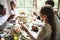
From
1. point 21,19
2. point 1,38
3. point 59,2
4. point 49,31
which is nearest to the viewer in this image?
point 49,31

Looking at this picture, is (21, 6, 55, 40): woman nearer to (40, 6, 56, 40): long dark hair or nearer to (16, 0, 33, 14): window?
(40, 6, 56, 40): long dark hair

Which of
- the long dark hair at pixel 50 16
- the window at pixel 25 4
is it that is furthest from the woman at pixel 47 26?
the window at pixel 25 4

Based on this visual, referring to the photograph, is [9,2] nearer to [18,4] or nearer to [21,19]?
[18,4]

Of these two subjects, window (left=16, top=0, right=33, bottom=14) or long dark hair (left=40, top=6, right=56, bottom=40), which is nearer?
long dark hair (left=40, top=6, right=56, bottom=40)

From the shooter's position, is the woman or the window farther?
the window

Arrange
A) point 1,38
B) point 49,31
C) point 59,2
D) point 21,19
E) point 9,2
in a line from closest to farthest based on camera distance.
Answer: point 49,31 < point 1,38 < point 21,19 < point 9,2 < point 59,2

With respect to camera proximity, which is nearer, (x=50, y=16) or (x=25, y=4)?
(x=50, y=16)

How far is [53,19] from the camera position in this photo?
1.68 meters

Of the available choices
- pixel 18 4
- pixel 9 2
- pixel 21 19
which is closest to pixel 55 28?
pixel 21 19

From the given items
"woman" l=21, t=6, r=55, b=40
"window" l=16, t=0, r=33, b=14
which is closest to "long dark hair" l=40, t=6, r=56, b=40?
"woman" l=21, t=6, r=55, b=40

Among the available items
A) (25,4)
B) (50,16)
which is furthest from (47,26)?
(25,4)

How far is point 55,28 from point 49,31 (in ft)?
0.34

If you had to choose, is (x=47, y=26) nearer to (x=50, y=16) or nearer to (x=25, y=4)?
(x=50, y=16)

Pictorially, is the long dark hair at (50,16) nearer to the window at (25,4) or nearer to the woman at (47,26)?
the woman at (47,26)
